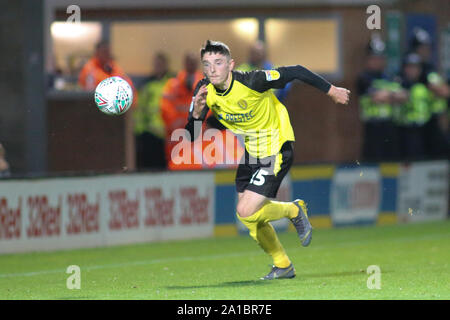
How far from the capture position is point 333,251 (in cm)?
1336

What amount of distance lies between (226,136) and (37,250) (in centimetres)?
383

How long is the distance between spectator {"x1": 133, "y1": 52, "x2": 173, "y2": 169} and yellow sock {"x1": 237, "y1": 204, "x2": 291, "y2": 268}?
6.50 meters

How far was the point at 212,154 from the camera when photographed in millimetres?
16266

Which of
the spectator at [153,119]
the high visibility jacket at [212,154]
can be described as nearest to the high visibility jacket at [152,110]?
the spectator at [153,119]

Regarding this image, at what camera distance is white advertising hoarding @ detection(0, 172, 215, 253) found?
13.4m

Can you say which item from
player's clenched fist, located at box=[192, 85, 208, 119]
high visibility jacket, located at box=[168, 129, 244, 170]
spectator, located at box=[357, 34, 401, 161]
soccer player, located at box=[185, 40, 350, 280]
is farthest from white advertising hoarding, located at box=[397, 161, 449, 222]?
player's clenched fist, located at box=[192, 85, 208, 119]

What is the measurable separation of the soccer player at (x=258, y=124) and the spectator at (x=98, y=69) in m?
5.37

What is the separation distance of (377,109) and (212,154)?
9.16 feet

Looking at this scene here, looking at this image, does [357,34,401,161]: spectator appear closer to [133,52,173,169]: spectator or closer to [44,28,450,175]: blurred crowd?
[44,28,450,175]: blurred crowd

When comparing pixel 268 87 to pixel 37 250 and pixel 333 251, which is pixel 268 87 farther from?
pixel 37 250


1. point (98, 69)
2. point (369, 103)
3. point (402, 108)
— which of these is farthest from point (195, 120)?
point (402, 108)

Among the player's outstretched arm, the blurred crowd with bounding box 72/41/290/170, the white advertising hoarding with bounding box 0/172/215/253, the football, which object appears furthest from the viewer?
the blurred crowd with bounding box 72/41/290/170

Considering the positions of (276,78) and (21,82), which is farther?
(21,82)

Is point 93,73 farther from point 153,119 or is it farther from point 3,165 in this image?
point 3,165
